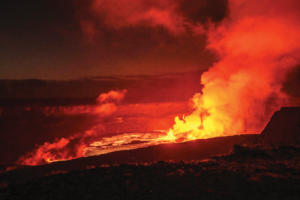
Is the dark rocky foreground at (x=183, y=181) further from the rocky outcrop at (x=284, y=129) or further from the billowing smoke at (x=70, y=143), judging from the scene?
the billowing smoke at (x=70, y=143)

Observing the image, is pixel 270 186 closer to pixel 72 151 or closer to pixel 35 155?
pixel 72 151

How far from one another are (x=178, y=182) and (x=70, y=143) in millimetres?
30165

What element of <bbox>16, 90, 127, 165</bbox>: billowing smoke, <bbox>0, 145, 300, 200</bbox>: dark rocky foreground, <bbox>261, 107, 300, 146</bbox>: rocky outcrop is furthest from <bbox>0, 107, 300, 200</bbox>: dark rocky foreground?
<bbox>16, 90, 127, 165</bbox>: billowing smoke

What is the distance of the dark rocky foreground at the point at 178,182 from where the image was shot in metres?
5.46

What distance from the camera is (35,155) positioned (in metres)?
29.1

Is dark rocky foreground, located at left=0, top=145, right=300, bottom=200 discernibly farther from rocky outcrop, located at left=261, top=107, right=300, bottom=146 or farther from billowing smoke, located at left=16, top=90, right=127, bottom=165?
billowing smoke, located at left=16, top=90, right=127, bottom=165

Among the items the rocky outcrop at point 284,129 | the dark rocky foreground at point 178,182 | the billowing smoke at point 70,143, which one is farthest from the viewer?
the billowing smoke at point 70,143

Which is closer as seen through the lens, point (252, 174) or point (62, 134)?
point (252, 174)

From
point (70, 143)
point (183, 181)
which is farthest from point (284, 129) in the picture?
point (70, 143)

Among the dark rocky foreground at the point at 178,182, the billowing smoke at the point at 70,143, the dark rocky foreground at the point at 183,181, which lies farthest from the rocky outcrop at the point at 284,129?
the billowing smoke at the point at 70,143

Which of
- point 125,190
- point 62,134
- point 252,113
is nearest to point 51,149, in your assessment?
point 62,134

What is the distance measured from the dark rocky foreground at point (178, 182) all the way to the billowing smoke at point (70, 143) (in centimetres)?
1932

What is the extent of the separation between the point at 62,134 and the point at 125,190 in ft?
116

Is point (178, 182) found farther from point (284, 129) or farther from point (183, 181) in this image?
point (284, 129)
